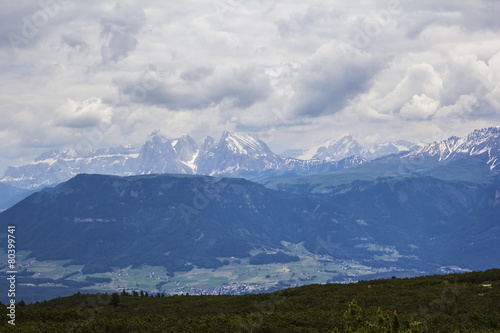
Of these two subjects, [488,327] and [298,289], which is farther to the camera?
[298,289]

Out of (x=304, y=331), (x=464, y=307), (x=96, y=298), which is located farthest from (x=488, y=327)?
(x=96, y=298)

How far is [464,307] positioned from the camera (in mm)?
77000

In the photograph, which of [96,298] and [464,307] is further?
[96,298]

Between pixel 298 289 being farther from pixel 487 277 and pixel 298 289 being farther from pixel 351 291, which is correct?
pixel 487 277

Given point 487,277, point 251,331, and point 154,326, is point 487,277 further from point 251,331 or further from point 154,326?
point 154,326

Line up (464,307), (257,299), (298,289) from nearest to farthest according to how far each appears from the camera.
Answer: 1. (464,307)
2. (257,299)
3. (298,289)

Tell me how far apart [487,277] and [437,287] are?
13.2 m

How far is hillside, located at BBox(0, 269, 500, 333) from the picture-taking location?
70375mm

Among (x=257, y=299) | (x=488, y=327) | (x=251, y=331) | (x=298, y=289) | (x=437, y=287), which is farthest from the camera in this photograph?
(x=298, y=289)

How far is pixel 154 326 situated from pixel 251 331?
53.2 ft

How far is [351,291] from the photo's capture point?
102 m

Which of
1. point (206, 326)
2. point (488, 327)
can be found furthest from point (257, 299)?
point (488, 327)

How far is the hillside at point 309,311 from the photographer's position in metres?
70.4

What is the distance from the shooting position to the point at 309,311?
84.5 metres
